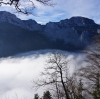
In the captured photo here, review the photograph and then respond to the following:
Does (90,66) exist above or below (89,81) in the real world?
above

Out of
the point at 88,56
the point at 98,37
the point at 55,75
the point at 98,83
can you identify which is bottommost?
the point at 98,83

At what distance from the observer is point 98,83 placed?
1761 cm

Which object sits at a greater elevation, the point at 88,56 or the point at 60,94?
the point at 88,56

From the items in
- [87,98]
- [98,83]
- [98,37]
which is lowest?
[87,98]

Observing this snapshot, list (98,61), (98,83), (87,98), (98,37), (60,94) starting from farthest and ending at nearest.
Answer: (87,98) → (60,94) → (98,83) → (98,61) → (98,37)

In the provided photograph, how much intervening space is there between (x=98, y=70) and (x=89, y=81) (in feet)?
8.00

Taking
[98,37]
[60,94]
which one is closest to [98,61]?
[98,37]

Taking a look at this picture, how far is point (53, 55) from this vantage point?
632 inches

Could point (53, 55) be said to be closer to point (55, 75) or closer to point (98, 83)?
point (55, 75)

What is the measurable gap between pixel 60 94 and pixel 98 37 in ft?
25.3

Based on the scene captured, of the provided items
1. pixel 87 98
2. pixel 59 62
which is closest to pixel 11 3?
pixel 59 62

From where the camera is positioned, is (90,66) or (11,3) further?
(90,66)

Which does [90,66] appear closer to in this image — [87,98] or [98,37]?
[98,37]

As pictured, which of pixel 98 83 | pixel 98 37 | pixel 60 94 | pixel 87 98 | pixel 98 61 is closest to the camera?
pixel 98 37
